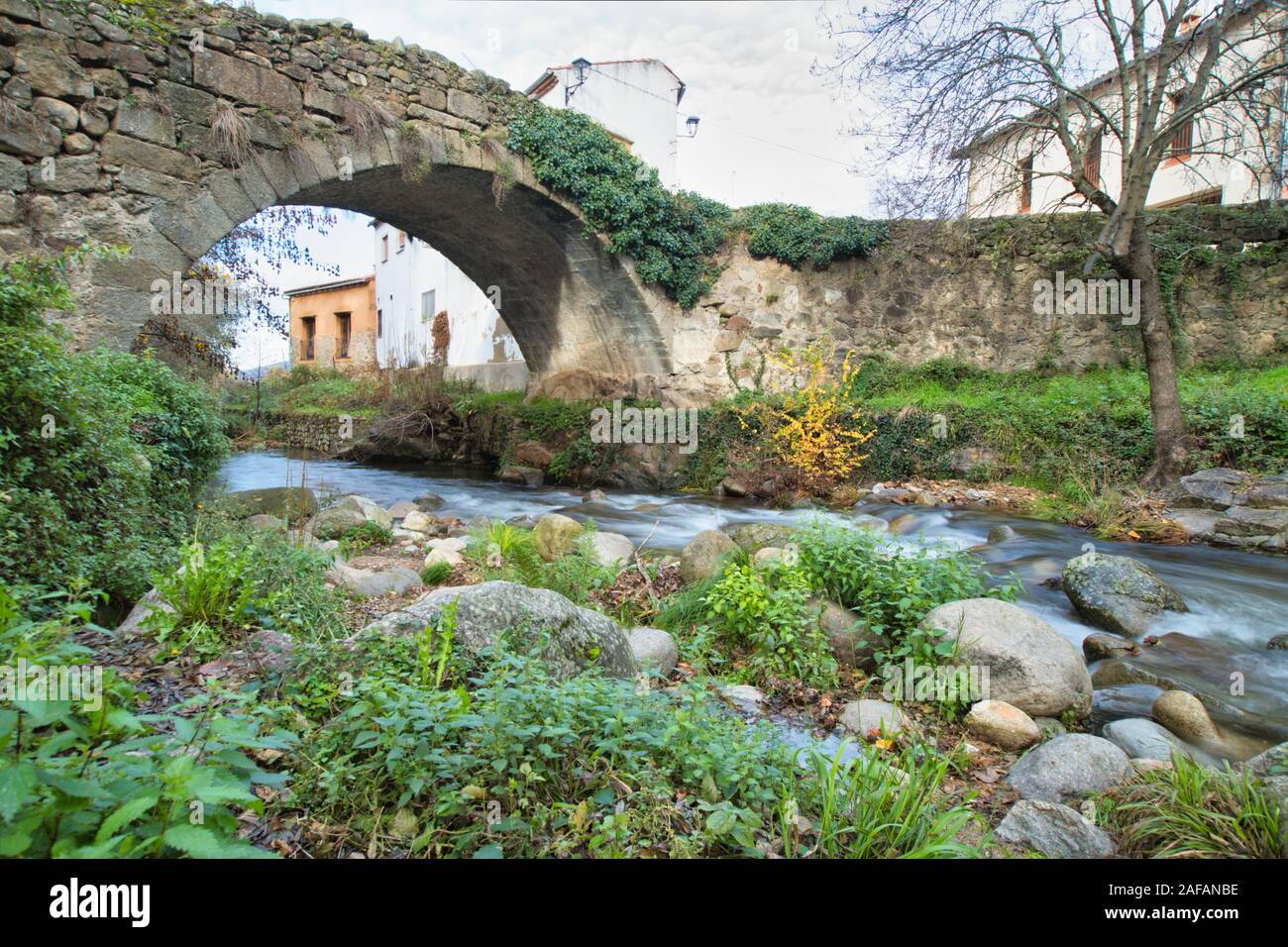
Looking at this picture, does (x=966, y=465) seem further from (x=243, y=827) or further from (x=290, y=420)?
(x=290, y=420)

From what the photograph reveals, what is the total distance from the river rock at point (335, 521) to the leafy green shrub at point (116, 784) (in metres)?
4.87

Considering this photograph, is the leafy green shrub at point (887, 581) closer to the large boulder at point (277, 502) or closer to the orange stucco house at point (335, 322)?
the large boulder at point (277, 502)

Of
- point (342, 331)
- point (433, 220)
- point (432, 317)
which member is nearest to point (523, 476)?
point (433, 220)

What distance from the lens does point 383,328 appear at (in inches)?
1099

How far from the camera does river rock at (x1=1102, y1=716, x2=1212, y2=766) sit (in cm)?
323

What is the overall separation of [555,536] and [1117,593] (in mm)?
4400

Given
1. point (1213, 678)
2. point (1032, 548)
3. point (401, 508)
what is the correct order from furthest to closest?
point (401, 508), point (1032, 548), point (1213, 678)

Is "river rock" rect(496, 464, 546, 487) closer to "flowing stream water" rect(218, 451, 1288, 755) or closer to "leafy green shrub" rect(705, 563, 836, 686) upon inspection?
"flowing stream water" rect(218, 451, 1288, 755)

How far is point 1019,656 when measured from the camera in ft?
12.5

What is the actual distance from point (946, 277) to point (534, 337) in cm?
800

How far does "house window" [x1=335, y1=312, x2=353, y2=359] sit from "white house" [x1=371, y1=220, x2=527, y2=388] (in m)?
2.45

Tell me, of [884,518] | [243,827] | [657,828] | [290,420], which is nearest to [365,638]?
[243,827]

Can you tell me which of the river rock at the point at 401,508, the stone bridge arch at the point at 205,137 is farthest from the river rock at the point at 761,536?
the stone bridge arch at the point at 205,137

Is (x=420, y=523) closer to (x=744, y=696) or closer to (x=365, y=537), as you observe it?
(x=365, y=537)
